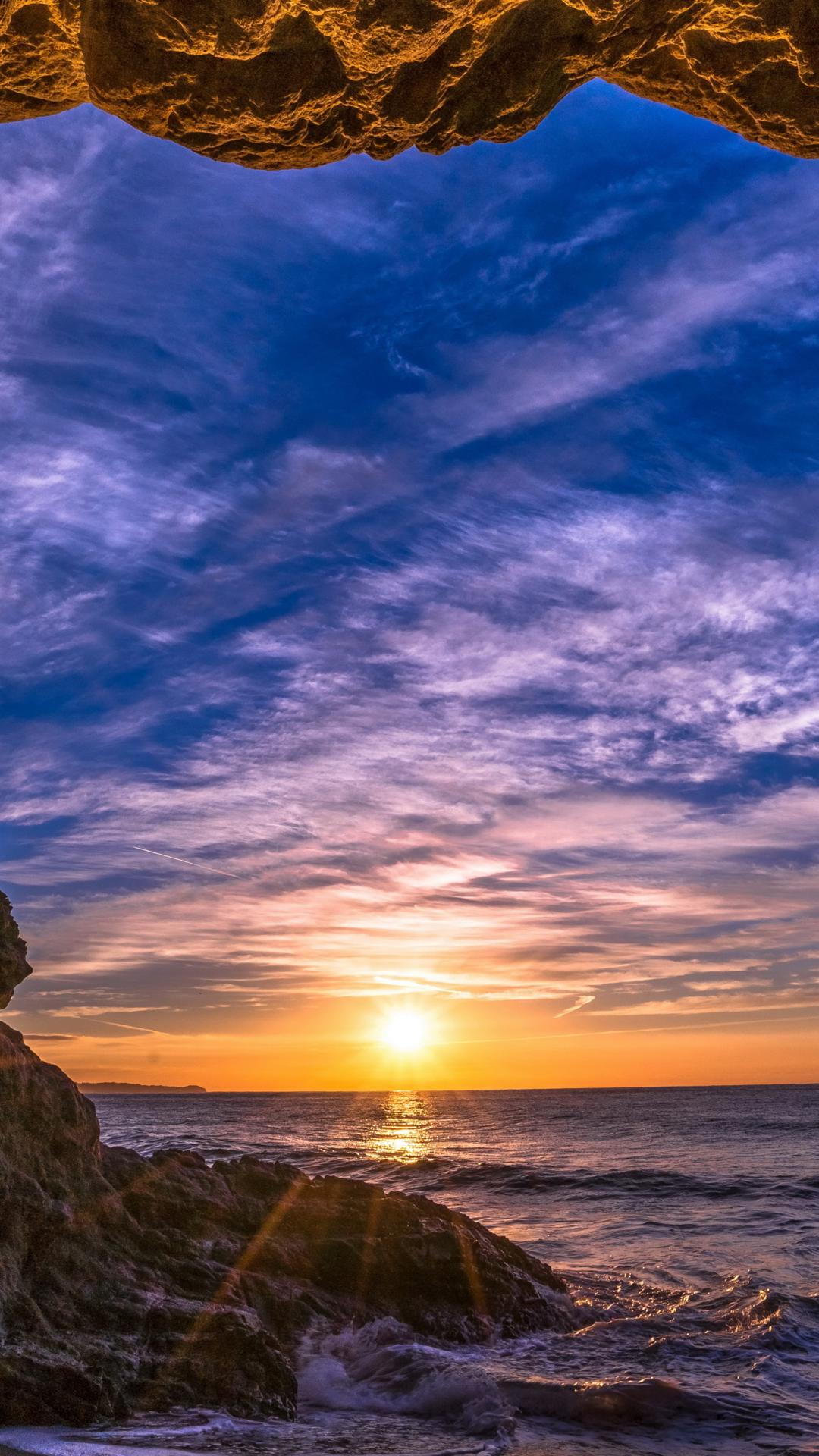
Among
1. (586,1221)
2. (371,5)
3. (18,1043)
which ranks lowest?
(586,1221)

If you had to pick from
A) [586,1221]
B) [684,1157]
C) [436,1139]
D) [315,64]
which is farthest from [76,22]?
[436,1139]

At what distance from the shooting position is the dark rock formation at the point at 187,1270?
17.7 ft

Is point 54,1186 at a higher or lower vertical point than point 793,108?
lower

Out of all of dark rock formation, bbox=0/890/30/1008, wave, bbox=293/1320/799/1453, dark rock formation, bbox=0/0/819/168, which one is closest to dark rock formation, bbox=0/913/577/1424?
dark rock formation, bbox=0/890/30/1008

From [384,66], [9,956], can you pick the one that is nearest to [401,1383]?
[9,956]

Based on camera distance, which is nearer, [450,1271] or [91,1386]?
[91,1386]

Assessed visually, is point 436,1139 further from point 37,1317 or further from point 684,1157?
point 37,1317

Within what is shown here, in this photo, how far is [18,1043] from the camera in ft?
22.1

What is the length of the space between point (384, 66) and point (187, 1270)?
781 centimetres

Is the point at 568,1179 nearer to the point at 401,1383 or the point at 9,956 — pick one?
the point at 401,1383

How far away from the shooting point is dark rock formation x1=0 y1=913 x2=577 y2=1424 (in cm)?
538

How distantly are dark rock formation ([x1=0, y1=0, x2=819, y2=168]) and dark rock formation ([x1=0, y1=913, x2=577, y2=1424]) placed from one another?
5.60 meters

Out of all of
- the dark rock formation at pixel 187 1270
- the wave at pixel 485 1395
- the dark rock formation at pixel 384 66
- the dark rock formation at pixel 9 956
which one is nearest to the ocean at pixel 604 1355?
the wave at pixel 485 1395

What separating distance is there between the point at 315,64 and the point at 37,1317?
7.00m
